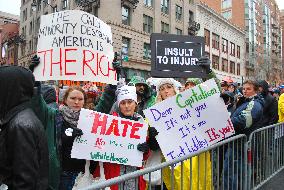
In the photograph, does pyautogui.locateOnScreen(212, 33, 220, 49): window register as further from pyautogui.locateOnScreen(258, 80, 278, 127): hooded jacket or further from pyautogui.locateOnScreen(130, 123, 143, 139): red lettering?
pyautogui.locateOnScreen(130, 123, 143, 139): red lettering

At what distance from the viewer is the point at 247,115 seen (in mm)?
5078

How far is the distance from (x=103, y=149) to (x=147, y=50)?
30006 millimetres

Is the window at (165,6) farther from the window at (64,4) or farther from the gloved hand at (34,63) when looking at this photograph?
the gloved hand at (34,63)

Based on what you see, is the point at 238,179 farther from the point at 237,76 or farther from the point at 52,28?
the point at 237,76

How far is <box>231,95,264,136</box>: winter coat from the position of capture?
507cm

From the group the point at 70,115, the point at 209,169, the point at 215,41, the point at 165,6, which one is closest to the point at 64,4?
the point at 165,6

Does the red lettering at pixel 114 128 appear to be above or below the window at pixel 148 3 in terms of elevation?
below

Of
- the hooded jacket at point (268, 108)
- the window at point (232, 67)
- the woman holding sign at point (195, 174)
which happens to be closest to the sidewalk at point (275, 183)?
the hooded jacket at point (268, 108)

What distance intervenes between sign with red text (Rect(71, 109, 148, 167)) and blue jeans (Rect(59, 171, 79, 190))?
12.4 inches

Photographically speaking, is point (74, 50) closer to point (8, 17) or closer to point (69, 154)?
point (69, 154)

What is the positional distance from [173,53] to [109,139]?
2002 mm

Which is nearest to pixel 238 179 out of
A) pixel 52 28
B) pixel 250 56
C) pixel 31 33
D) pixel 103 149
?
pixel 103 149

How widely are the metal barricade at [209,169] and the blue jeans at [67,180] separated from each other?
2.72 ft

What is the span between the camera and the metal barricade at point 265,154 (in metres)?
5.37
